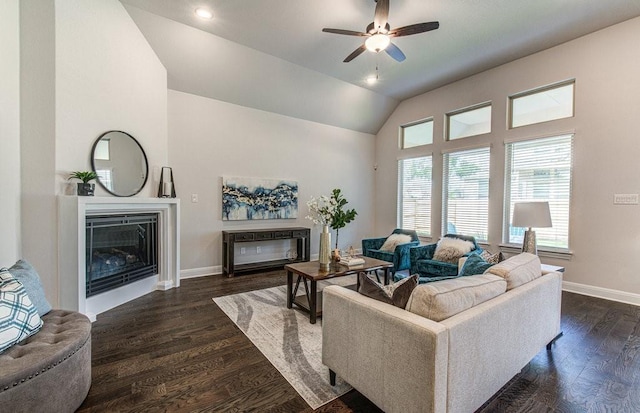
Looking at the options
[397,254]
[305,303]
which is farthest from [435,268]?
[305,303]

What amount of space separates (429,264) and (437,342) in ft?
10.0

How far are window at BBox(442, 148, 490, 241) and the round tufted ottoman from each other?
5.55m

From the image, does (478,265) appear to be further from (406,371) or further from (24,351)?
(24,351)

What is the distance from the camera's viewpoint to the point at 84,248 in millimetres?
2859

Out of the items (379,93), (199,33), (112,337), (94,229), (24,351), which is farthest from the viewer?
(379,93)

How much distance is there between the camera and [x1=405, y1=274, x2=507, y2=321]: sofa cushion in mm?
1425

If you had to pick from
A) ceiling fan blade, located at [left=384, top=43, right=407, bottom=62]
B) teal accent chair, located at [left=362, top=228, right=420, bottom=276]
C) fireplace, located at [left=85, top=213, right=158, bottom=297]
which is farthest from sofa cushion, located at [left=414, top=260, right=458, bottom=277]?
fireplace, located at [left=85, top=213, right=158, bottom=297]

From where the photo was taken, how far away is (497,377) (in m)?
1.67

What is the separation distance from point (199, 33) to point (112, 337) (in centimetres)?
384

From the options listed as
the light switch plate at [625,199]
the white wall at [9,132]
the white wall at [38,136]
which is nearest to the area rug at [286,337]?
the white wall at [38,136]

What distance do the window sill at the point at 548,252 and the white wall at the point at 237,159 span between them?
125 inches

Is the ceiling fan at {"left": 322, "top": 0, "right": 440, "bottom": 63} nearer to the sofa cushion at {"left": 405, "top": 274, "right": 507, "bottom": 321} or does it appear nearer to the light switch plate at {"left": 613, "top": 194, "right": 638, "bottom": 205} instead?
the sofa cushion at {"left": 405, "top": 274, "right": 507, "bottom": 321}

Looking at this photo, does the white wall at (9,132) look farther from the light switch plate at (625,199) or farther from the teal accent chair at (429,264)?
the light switch plate at (625,199)

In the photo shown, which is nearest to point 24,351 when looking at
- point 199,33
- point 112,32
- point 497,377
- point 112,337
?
point 112,337
